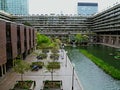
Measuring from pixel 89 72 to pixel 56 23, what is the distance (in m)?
124

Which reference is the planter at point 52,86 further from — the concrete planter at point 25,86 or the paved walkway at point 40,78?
the concrete planter at point 25,86

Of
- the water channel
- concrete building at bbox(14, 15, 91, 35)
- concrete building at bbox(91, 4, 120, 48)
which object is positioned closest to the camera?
the water channel

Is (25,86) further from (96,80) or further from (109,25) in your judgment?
(109,25)

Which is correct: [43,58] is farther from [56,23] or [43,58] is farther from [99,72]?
[56,23]

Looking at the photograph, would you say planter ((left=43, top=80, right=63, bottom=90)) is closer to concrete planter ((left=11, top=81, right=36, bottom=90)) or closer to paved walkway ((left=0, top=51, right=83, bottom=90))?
paved walkway ((left=0, top=51, right=83, bottom=90))

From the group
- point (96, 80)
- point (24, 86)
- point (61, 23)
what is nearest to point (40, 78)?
point (24, 86)

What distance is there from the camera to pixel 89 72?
4684cm

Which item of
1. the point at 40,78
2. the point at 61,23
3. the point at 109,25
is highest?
the point at 61,23

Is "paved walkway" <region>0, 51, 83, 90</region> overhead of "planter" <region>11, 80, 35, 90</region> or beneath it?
beneath

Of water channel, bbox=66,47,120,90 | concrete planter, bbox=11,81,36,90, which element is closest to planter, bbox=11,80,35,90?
concrete planter, bbox=11,81,36,90

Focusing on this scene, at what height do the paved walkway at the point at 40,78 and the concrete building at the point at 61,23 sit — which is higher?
the concrete building at the point at 61,23

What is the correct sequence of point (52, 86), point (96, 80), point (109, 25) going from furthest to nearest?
point (109, 25) < point (96, 80) < point (52, 86)

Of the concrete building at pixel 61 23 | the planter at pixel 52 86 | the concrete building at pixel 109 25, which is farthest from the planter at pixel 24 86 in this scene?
the concrete building at pixel 61 23

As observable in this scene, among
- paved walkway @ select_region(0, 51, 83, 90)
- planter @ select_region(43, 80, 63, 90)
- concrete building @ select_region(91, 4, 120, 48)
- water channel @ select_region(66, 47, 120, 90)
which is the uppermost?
concrete building @ select_region(91, 4, 120, 48)
